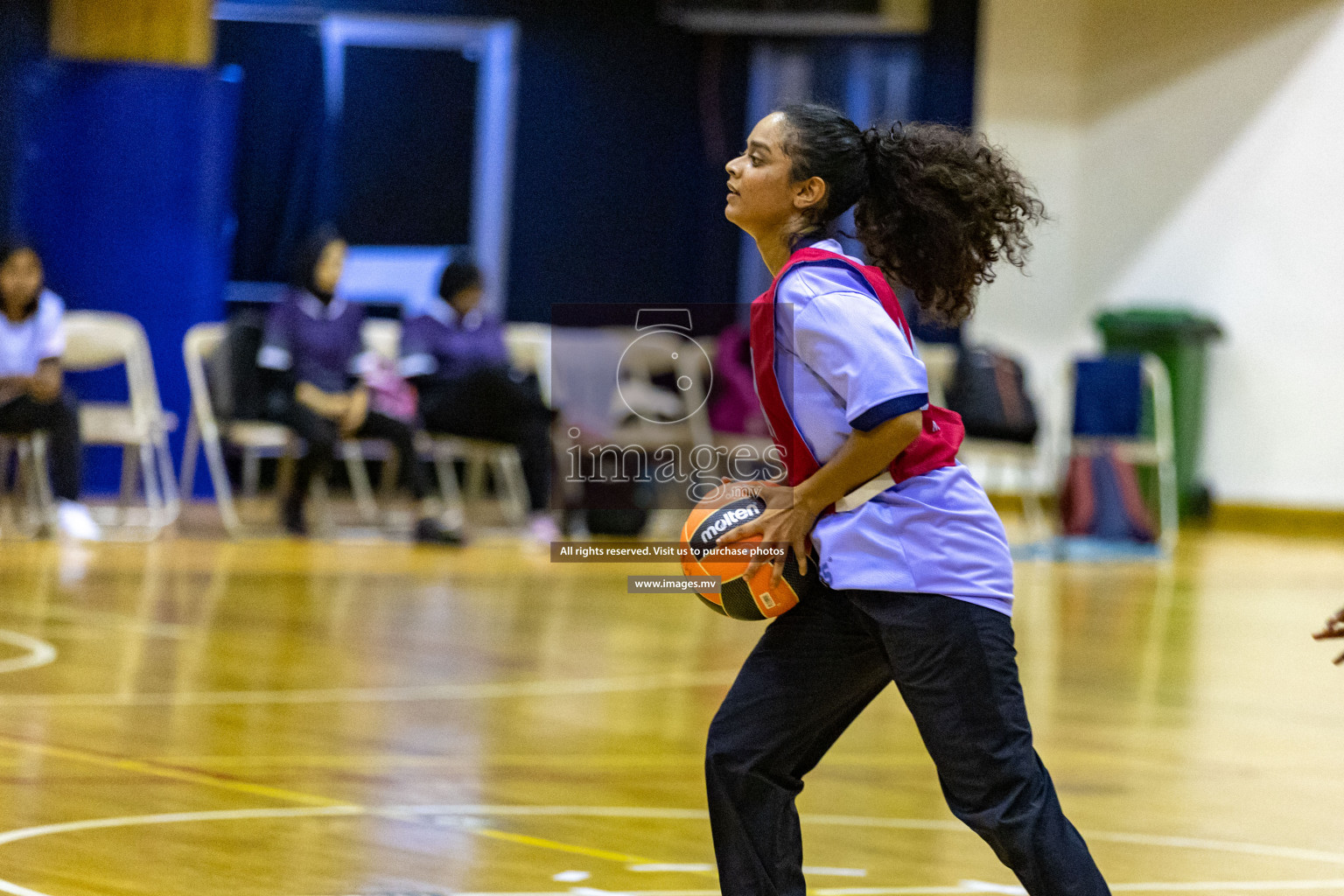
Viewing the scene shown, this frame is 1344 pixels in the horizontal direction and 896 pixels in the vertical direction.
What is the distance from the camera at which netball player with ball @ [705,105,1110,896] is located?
204 centimetres

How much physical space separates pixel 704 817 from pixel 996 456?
7304mm

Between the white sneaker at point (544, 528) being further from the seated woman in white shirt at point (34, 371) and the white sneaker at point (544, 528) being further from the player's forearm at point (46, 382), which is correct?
the player's forearm at point (46, 382)

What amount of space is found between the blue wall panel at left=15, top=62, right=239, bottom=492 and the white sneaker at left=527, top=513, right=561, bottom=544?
2181mm

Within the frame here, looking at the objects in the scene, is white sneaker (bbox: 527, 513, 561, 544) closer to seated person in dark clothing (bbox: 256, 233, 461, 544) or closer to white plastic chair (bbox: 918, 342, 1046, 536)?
seated person in dark clothing (bbox: 256, 233, 461, 544)

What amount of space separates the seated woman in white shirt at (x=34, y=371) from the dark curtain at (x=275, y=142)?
294 centimetres

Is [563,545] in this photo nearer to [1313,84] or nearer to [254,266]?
[254,266]

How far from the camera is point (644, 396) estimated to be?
8.15 meters

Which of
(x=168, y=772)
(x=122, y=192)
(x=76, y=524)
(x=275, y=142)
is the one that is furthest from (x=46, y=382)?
(x=168, y=772)

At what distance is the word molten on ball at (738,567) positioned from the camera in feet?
7.01

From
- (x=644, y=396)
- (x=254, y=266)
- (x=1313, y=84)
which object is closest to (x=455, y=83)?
(x=254, y=266)

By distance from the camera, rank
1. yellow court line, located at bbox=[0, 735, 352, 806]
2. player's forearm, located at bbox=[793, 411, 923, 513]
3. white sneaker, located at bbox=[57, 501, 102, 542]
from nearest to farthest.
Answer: player's forearm, located at bbox=[793, 411, 923, 513] < yellow court line, located at bbox=[0, 735, 352, 806] < white sneaker, located at bbox=[57, 501, 102, 542]

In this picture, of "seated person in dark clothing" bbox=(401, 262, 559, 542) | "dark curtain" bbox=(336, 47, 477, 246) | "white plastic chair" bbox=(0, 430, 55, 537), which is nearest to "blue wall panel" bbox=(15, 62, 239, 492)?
"white plastic chair" bbox=(0, 430, 55, 537)

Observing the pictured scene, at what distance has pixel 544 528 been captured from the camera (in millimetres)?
8633

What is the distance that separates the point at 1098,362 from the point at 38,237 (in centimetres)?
575
